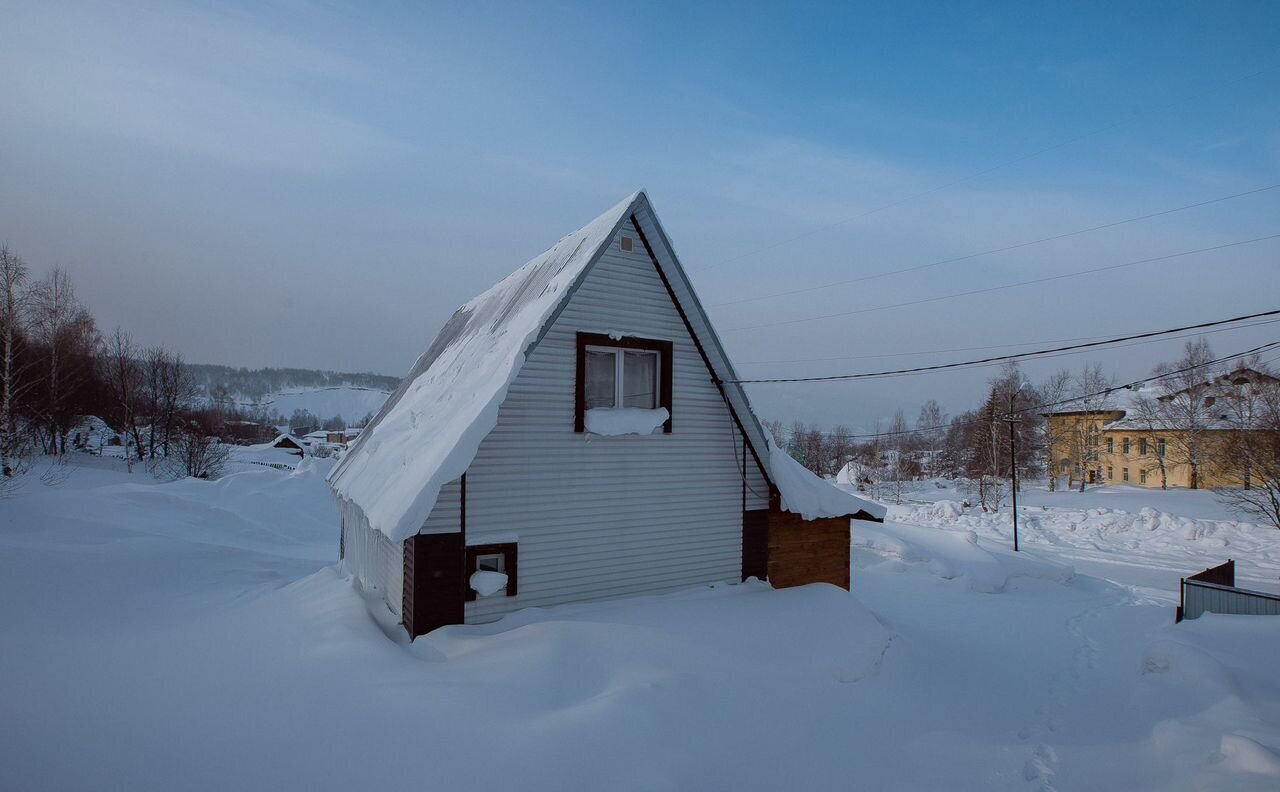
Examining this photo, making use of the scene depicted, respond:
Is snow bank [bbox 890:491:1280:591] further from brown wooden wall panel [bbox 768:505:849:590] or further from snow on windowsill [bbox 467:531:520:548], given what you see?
snow on windowsill [bbox 467:531:520:548]

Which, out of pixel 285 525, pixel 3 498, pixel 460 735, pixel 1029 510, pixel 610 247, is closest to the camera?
pixel 460 735

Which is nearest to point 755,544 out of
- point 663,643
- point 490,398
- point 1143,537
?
point 663,643

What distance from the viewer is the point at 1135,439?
155ft

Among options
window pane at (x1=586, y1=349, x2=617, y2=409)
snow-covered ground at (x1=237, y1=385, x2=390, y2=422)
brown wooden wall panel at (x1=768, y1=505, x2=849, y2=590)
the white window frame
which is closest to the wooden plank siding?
the white window frame

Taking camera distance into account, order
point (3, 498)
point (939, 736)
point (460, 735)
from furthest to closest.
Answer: point (3, 498)
point (939, 736)
point (460, 735)

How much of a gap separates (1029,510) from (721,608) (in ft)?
107

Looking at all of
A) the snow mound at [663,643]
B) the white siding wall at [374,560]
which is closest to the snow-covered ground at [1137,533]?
the snow mound at [663,643]

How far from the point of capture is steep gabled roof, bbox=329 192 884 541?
22.7 ft

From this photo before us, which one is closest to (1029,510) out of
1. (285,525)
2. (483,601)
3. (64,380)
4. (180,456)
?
(483,601)

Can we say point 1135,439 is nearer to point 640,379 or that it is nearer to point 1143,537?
point 1143,537

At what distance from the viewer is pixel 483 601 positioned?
26.0ft

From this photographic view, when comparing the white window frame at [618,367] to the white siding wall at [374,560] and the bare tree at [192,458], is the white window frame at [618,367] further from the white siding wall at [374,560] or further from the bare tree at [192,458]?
the bare tree at [192,458]

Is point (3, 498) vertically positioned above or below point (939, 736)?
above

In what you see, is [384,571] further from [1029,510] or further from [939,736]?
[1029,510]
